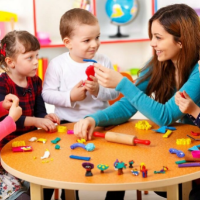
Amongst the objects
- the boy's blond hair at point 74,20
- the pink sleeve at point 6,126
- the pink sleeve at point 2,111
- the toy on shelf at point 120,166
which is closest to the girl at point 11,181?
the pink sleeve at point 6,126

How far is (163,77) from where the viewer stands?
1804mm

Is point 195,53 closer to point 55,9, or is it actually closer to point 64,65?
point 64,65

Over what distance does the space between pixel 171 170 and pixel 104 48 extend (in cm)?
295

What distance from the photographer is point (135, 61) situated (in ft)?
13.3

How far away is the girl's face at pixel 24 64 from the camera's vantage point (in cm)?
174

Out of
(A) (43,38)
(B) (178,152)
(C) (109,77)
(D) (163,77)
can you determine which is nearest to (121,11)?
(A) (43,38)

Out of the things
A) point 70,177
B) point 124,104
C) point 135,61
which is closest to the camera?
point 70,177

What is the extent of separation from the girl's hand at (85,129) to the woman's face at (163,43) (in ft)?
1.51

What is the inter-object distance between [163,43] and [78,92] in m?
0.44

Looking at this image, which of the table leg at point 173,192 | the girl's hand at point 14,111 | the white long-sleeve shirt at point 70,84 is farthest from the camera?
the white long-sleeve shirt at point 70,84

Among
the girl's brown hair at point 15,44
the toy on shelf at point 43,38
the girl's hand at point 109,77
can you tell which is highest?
the girl's brown hair at point 15,44

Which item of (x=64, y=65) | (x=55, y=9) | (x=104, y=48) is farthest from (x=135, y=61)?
(x=64, y=65)

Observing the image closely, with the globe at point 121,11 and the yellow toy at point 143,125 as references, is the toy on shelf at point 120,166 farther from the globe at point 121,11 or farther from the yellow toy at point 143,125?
the globe at point 121,11

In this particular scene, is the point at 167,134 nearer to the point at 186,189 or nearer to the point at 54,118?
the point at 186,189
